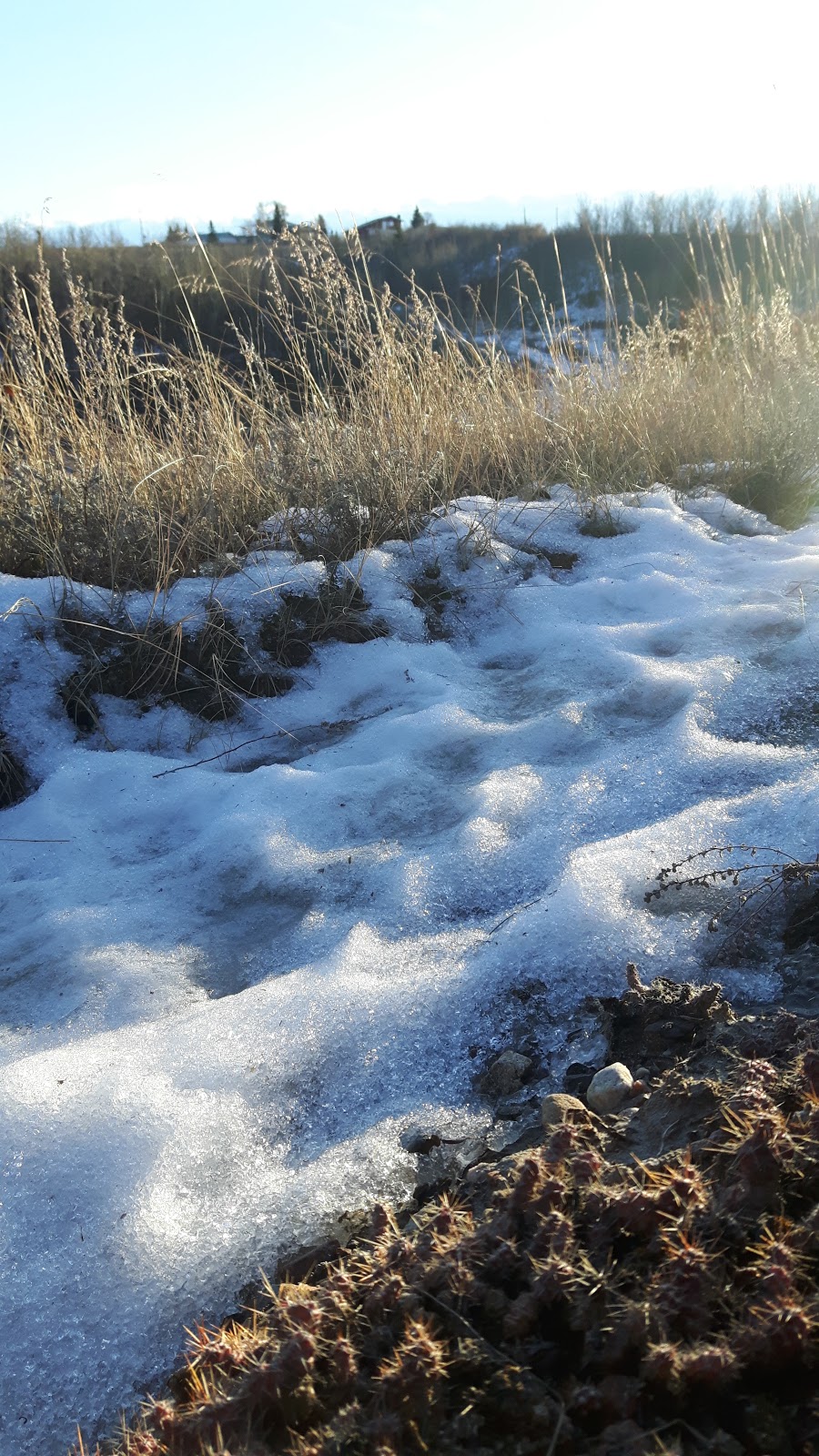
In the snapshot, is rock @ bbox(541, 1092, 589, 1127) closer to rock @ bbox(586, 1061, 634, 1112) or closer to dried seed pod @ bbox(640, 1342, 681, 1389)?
rock @ bbox(586, 1061, 634, 1112)

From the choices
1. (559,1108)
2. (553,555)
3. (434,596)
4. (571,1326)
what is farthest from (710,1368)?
(553,555)

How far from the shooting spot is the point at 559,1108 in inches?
52.7

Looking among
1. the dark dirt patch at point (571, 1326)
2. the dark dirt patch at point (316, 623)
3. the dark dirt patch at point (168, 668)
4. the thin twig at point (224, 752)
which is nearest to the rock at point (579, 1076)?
the dark dirt patch at point (571, 1326)

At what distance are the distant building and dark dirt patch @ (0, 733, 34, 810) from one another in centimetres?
2242

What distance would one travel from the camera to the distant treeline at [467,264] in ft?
39.9

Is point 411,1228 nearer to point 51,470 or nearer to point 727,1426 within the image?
point 727,1426

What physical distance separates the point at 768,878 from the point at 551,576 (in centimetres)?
197

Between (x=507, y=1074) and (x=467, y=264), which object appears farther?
(x=467, y=264)

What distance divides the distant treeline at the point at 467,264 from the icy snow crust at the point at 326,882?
472 cm

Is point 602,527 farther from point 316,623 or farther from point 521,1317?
point 521,1317

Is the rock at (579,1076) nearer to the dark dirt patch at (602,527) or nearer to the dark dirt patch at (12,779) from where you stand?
the dark dirt patch at (12,779)

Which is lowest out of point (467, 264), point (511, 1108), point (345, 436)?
point (511, 1108)

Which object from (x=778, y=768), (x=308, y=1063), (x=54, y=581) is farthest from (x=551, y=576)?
(x=308, y=1063)

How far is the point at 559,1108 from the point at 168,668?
6.40 ft
